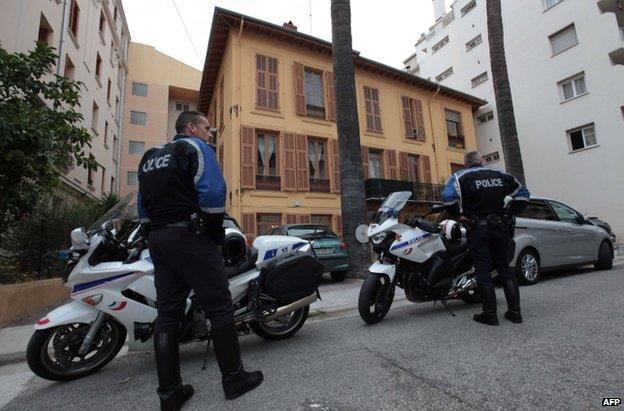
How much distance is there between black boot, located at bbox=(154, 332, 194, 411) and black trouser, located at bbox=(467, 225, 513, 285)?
315 centimetres

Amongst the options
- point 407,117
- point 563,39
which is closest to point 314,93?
point 407,117

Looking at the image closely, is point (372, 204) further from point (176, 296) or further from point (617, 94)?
point (176, 296)

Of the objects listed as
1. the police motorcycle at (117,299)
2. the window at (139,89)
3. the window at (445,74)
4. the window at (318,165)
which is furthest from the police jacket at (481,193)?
the window at (139,89)

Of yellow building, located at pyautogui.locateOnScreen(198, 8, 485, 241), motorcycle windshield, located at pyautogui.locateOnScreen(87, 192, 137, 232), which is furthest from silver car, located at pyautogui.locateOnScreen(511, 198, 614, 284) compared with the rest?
yellow building, located at pyautogui.locateOnScreen(198, 8, 485, 241)

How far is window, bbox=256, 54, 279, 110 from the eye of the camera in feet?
50.7

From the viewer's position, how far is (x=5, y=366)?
3.80 metres

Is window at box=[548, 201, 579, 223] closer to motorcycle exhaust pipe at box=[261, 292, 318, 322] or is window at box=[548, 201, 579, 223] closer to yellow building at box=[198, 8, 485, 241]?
motorcycle exhaust pipe at box=[261, 292, 318, 322]

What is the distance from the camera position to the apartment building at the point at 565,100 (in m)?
17.6

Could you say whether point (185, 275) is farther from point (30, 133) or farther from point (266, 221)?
point (266, 221)

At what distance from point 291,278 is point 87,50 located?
704 inches

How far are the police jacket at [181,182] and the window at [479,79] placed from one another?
85.1 ft

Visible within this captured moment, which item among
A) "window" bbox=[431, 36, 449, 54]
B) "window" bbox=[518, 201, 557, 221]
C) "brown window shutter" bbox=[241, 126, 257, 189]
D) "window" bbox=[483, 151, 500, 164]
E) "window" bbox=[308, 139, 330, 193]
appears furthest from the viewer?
"window" bbox=[431, 36, 449, 54]

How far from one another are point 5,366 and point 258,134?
41.0 ft

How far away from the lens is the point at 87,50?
54.5 ft
